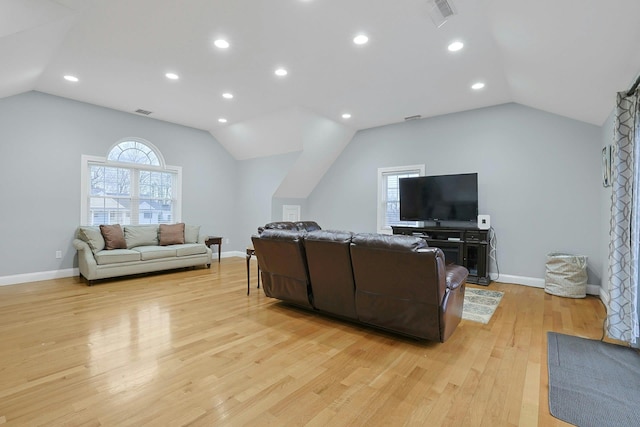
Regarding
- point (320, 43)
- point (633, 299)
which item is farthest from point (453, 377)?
point (320, 43)

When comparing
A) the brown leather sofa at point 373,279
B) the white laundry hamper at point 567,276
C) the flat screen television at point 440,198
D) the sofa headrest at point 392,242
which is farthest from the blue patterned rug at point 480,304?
the sofa headrest at point 392,242

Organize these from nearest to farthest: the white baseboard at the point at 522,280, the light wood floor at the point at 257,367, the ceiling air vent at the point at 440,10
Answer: the light wood floor at the point at 257,367 → the ceiling air vent at the point at 440,10 → the white baseboard at the point at 522,280

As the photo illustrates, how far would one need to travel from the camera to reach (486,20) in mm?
2770

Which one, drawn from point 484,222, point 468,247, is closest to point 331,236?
point 468,247

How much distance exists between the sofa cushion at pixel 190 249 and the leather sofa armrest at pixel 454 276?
460cm

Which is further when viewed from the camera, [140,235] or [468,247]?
[140,235]

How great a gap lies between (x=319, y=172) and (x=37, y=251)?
527 cm

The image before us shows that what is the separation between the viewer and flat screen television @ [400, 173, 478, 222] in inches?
194

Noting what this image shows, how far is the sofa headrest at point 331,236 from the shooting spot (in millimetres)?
2777

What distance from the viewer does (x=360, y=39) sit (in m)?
3.12

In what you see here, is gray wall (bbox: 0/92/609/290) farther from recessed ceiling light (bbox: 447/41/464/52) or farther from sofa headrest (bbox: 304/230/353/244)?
sofa headrest (bbox: 304/230/353/244)

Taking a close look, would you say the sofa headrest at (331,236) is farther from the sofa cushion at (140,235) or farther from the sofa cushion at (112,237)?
the sofa cushion at (140,235)

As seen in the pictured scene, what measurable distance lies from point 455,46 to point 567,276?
3380 mm

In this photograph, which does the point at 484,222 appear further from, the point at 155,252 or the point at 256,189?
→ the point at 155,252
